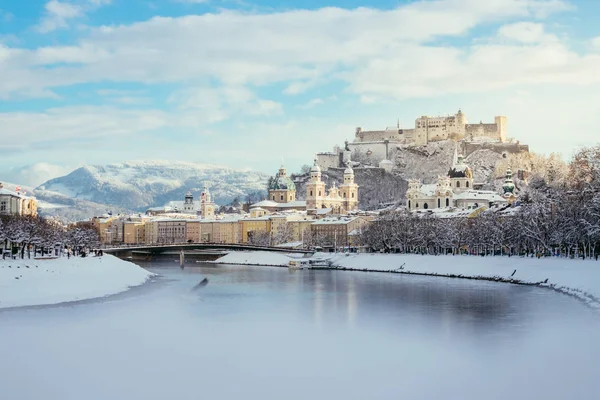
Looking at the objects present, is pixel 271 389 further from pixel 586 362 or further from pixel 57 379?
pixel 586 362

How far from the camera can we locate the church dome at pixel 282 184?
159 meters

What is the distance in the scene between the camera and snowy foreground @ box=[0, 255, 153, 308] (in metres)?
37.3

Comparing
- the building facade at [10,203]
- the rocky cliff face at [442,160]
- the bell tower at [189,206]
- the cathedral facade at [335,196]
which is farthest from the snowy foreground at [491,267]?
the bell tower at [189,206]

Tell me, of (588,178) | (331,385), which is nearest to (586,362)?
(331,385)

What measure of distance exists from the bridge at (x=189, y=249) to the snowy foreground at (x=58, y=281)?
32329 millimetres

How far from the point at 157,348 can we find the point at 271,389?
19.8 ft

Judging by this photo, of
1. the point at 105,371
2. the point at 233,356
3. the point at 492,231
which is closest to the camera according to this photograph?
the point at 105,371

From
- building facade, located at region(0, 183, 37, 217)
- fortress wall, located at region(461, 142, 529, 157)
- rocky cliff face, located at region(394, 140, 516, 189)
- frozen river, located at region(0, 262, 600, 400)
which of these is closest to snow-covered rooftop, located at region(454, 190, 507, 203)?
rocky cliff face, located at region(394, 140, 516, 189)

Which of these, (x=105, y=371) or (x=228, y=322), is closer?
(x=105, y=371)

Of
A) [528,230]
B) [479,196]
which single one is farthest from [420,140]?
[528,230]

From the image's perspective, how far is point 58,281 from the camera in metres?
42.3

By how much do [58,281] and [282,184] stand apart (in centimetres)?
11744

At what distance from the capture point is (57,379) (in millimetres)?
20422

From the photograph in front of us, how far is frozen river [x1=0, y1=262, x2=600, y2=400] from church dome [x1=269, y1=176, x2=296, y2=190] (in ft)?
391
